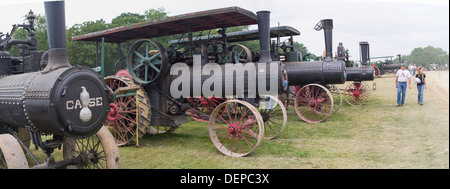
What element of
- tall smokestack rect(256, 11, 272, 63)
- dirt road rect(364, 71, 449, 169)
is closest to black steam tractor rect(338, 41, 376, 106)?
dirt road rect(364, 71, 449, 169)

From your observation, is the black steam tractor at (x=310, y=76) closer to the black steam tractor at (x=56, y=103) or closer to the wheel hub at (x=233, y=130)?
the wheel hub at (x=233, y=130)

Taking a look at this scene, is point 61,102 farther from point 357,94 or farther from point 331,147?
point 357,94

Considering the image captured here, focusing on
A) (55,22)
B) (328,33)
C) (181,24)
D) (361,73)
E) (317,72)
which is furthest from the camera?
(361,73)

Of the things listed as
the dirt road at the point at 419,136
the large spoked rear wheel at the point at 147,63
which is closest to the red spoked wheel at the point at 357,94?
the dirt road at the point at 419,136

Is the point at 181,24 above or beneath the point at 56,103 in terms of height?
above

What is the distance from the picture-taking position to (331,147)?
5.23m

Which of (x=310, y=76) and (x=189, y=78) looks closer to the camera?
(x=189, y=78)

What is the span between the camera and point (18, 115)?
3438 mm

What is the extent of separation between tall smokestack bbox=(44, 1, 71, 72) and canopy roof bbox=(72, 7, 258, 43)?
230cm

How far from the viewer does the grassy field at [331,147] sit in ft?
13.3

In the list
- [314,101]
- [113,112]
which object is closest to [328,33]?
[314,101]

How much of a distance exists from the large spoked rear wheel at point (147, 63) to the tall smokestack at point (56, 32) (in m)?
2.30
